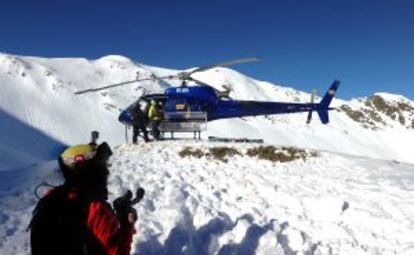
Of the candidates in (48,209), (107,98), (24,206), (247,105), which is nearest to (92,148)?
(48,209)

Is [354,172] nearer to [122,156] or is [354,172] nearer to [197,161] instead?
[197,161]

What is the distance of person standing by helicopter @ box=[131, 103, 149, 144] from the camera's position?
2178 centimetres

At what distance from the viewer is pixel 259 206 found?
11.8 metres

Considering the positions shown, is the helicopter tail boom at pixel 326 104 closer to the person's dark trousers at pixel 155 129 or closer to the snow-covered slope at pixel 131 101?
the person's dark trousers at pixel 155 129

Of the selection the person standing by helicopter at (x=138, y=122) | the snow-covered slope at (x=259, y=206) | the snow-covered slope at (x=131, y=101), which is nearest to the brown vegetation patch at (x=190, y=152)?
the snow-covered slope at (x=259, y=206)

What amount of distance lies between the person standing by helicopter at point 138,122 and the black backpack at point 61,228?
18.1 meters

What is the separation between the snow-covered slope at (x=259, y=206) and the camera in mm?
9133

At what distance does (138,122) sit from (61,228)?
18.5 m

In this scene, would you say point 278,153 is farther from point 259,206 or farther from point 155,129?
point 155,129

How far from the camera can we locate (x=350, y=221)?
1105cm

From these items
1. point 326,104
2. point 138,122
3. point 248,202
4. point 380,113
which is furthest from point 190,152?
point 380,113

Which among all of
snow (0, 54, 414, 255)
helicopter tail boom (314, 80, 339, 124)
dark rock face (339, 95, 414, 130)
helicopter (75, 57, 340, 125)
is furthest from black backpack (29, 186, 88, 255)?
dark rock face (339, 95, 414, 130)

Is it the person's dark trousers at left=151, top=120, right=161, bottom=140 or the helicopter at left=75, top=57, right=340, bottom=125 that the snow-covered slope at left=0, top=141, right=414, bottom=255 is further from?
the helicopter at left=75, top=57, right=340, bottom=125

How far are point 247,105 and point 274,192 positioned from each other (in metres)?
10.2
